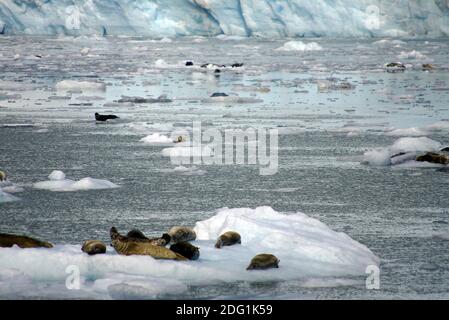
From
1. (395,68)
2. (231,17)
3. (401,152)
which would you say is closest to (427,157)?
→ (401,152)

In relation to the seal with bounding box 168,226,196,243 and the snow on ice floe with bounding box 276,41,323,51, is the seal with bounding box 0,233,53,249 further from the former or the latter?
the snow on ice floe with bounding box 276,41,323,51

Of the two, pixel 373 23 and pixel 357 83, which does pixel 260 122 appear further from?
pixel 373 23

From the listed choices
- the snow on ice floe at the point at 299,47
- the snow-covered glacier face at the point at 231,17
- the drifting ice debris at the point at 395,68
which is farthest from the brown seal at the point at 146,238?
the snow-covered glacier face at the point at 231,17

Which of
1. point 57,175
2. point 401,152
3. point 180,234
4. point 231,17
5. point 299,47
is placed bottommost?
point 299,47

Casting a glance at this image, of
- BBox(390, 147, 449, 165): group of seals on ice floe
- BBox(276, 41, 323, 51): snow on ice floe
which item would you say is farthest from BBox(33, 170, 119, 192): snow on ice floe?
BBox(276, 41, 323, 51): snow on ice floe

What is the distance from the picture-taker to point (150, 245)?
4891 millimetres

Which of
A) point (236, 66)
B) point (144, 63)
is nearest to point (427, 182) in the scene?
point (236, 66)

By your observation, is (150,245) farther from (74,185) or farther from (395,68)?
(395,68)

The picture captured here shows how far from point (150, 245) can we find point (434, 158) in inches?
164

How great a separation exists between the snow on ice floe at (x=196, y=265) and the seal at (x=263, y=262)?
0.05 metres

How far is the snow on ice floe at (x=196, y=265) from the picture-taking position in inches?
173

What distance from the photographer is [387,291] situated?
14.4 ft

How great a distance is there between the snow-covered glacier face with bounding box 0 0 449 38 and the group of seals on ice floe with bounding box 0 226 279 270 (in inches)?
1351

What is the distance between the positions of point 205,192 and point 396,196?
142 cm
